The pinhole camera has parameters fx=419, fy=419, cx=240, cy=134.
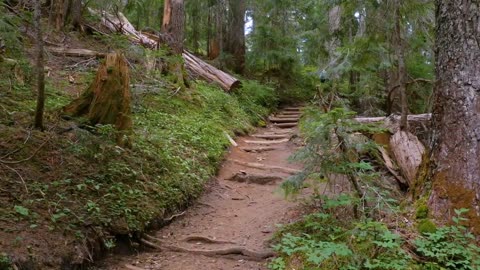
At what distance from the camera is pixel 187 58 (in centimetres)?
1418

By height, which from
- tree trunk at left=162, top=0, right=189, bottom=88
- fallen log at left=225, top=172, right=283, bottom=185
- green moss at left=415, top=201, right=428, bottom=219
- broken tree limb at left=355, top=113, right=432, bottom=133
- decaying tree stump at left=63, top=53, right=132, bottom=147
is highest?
tree trunk at left=162, top=0, right=189, bottom=88

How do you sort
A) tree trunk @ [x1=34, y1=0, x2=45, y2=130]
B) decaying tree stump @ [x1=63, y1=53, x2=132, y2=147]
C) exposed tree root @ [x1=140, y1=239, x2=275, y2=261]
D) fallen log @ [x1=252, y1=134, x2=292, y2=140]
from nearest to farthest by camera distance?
tree trunk @ [x1=34, y1=0, x2=45, y2=130] < exposed tree root @ [x1=140, y1=239, x2=275, y2=261] < decaying tree stump @ [x1=63, y1=53, x2=132, y2=147] < fallen log @ [x1=252, y1=134, x2=292, y2=140]

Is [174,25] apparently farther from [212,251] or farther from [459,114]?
[459,114]

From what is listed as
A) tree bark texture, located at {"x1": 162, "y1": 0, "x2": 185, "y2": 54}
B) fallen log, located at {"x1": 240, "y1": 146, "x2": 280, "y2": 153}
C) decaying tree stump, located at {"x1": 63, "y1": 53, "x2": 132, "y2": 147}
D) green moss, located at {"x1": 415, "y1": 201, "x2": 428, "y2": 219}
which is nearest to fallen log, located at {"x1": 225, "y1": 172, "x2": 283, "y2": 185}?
fallen log, located at {"x1": 240, "y1": 146, "x2": 280, "y2": 153}

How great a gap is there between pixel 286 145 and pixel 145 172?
5.18m

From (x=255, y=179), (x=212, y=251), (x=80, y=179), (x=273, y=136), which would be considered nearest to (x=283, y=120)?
(x=273, y=136)

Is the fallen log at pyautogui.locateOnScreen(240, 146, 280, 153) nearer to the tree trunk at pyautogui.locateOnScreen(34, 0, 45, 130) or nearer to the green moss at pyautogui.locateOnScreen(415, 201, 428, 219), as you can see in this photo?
the tree trunk at pyautogui.locateOnScreen(34, 0, 45, 130)

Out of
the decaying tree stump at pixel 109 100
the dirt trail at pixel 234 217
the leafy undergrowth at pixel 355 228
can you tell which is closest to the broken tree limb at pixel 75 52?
the decaying tree stump at pixel 109 100

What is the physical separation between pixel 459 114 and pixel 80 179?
461cm

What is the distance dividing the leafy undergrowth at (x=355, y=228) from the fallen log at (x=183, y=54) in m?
8.31

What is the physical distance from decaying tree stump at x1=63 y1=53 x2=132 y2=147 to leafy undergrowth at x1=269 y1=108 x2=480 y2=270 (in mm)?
2931

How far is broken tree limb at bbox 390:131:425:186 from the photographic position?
6871 mm

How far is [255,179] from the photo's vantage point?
8.43 metres

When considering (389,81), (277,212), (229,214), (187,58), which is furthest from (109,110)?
(389,81)
